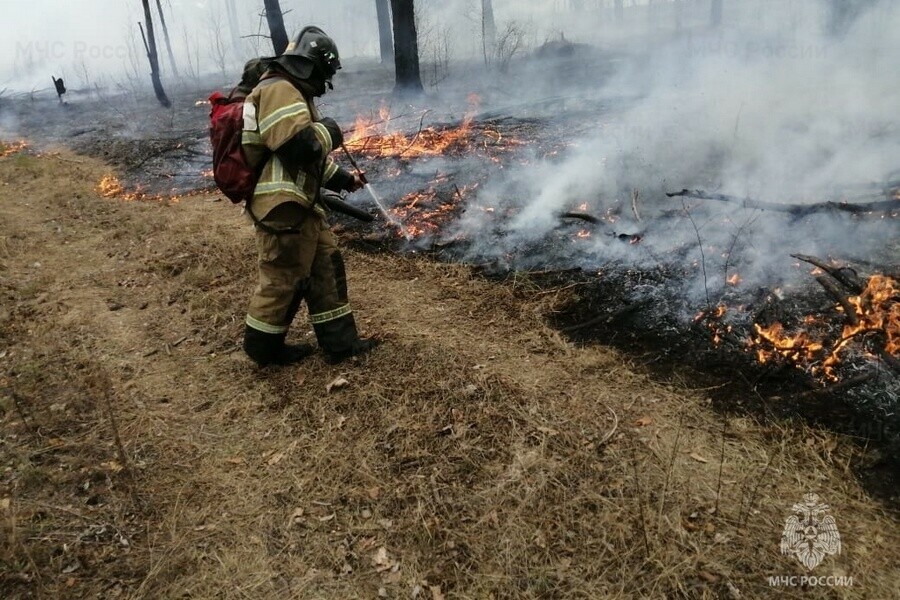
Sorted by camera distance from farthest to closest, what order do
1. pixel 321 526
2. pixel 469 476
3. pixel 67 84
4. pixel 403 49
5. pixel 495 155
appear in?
pixel 67 84 → pixel 403 49 → pixel 495 155 → pixel 469 476 → pixel 321 526

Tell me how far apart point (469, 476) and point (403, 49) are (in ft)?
40.6

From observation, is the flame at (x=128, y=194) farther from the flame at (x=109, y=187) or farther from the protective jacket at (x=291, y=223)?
the protective jacket at (x=291, y=223)

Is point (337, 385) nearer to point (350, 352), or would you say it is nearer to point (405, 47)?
point (350, 352)

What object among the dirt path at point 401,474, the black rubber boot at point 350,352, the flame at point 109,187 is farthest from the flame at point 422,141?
the black rubber boot at point 350,352

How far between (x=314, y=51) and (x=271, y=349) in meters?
2.11

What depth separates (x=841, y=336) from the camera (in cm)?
347

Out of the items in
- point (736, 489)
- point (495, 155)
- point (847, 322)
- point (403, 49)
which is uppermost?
point (403, 49)

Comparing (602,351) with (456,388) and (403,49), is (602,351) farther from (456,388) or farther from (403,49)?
(403,49)

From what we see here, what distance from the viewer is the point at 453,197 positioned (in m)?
6.83

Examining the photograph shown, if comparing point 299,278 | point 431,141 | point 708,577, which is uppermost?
point 431,141

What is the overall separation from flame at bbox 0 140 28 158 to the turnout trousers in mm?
13532

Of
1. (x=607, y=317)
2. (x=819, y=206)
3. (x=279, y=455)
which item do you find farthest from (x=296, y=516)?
(x=819, y=206)

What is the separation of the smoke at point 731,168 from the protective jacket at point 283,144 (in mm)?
2434

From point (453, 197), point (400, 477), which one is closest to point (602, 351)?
point (400, 477)
